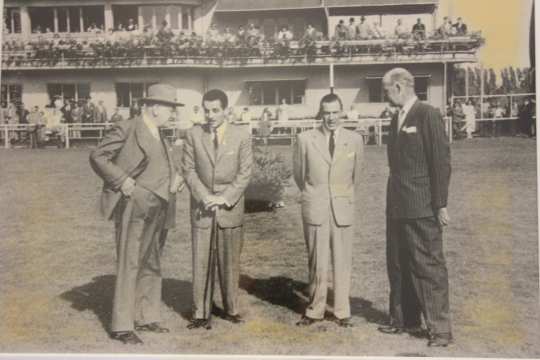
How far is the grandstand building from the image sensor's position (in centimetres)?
449

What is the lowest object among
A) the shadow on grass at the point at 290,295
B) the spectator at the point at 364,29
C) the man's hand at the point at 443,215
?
the shadow on grass at the point at 290,295

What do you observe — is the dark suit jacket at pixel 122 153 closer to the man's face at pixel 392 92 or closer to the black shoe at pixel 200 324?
A: the black shoe at pixel 200 324

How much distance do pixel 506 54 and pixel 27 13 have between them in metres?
3.52

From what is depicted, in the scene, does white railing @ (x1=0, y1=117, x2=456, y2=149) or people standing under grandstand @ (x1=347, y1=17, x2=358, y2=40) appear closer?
white railing @ (x1=0, y1=117, x2=456, y2=149)

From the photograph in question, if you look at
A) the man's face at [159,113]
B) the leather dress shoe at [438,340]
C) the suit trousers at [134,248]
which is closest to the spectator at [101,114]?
the man's face at [159,113]

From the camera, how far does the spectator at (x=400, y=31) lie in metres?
4.75

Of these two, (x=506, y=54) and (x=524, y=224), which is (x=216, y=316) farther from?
(x=506, y=54)

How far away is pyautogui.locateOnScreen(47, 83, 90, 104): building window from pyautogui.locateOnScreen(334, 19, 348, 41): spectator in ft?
6.80

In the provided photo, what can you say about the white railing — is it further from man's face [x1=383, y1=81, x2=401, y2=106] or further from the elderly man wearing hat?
man's face [x1=383, y1=81, x2=401, y2=106]

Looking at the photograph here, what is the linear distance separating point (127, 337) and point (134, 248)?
1.71 feet

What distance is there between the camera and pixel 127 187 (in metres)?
3.29

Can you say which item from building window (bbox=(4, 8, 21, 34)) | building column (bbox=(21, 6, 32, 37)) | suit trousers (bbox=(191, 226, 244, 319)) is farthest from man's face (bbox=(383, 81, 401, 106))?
building column (bbox=(21, 6, 32, 37))

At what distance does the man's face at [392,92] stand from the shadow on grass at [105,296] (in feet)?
5.71

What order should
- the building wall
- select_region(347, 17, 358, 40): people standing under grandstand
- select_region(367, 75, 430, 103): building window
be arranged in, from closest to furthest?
the building wall < select_region(367, 75, 430, 103): building window < select_region(347, 17, 358, 40): people standing under grandstand
